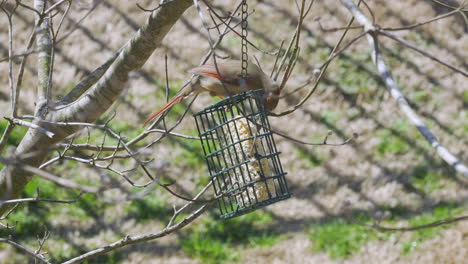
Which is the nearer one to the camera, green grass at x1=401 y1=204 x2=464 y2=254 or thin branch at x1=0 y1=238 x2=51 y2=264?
thin branch at x1=0 y1=238 x2=51 y2=264

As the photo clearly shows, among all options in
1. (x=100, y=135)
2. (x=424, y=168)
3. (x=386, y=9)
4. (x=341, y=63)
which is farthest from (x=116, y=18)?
(x=424, y=168)

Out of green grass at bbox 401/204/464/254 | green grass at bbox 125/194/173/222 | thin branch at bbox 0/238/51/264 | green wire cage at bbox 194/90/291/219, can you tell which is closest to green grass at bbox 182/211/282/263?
green grass at bbox 125/194/173/222

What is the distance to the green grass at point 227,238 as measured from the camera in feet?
16.4

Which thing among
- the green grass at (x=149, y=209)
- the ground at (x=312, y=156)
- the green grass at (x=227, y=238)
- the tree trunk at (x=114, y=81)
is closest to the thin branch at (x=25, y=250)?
the tree trunk at (x=114, y=81)

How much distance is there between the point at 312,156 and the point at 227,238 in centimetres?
112

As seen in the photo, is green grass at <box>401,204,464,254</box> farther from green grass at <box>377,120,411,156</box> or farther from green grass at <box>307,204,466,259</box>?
green grass at <box>377,120,411,156</box>

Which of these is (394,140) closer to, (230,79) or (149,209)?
(149,209)

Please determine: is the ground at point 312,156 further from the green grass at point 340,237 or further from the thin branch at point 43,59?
the thin branch at point 43,59

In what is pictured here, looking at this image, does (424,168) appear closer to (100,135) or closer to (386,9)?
(386,9)

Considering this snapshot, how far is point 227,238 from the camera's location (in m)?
5.08

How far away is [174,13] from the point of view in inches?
112

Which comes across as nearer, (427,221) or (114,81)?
Result: (114,81)

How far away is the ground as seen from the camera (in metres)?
5.03

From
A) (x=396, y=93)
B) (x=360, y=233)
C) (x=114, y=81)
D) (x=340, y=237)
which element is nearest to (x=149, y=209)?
(x=340, y=237)
